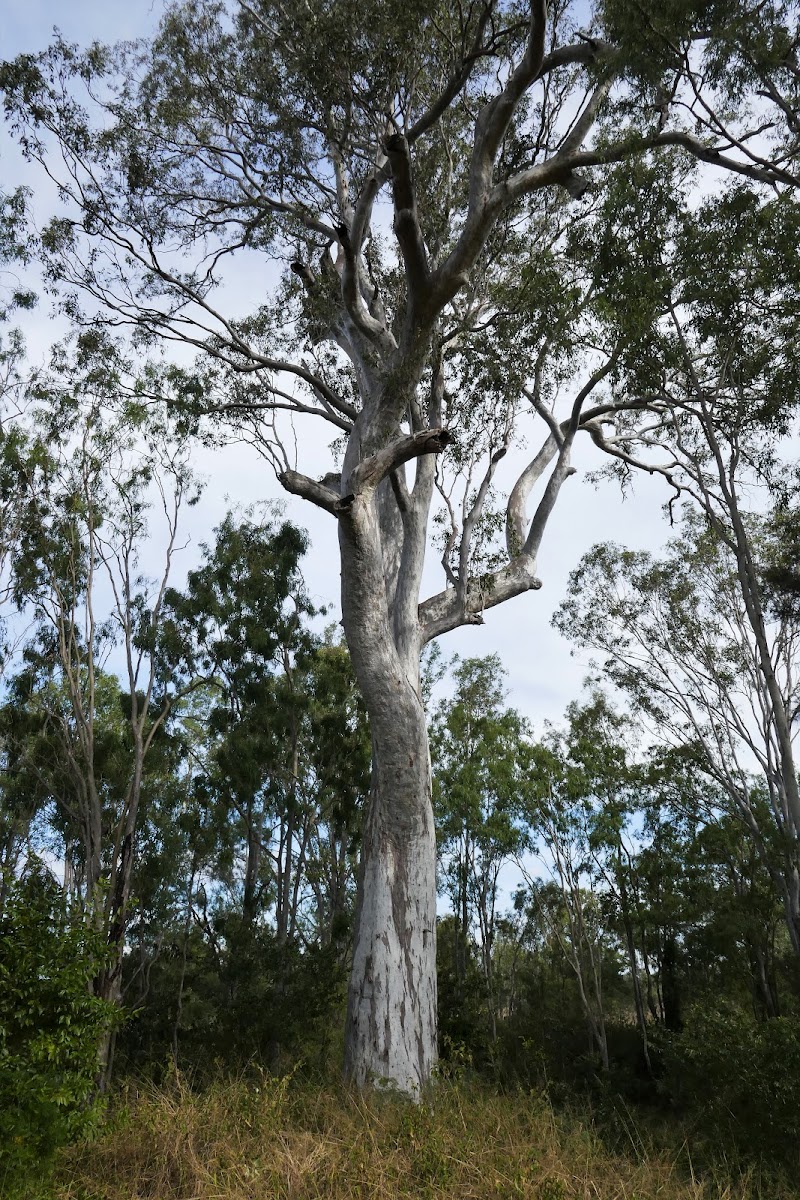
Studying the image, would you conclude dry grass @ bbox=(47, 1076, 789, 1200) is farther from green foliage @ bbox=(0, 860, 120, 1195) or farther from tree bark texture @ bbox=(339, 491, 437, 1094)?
tree bark texture @ bbox=(339, 491, 437, 1094)

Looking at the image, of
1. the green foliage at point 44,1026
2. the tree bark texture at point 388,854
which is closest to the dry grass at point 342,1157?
the green foliage at point 44,1026

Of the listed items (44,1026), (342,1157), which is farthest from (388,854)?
(44,1026)

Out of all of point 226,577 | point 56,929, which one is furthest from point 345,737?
point 56,929

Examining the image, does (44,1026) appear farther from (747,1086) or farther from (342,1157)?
(747,1086)

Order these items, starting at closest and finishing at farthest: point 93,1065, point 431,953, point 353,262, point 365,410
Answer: point 93,1065
point 431,953
point 353,262
point 365,410

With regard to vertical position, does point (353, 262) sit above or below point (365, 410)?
above

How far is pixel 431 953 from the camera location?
825 centimetres

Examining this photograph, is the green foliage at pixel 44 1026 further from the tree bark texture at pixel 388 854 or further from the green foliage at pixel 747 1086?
the green foliage at pixel 747 1086

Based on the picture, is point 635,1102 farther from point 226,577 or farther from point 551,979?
point 226,577

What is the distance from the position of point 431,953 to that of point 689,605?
9.33m

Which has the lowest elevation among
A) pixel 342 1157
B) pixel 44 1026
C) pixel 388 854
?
pixel 342 1157

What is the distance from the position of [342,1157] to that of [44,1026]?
6.10ft

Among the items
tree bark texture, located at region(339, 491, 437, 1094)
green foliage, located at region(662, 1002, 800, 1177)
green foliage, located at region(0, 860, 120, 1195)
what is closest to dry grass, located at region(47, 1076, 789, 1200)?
green foliage, located at region(0, 860, 120, 1195)

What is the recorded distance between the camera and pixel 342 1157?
4.96m
